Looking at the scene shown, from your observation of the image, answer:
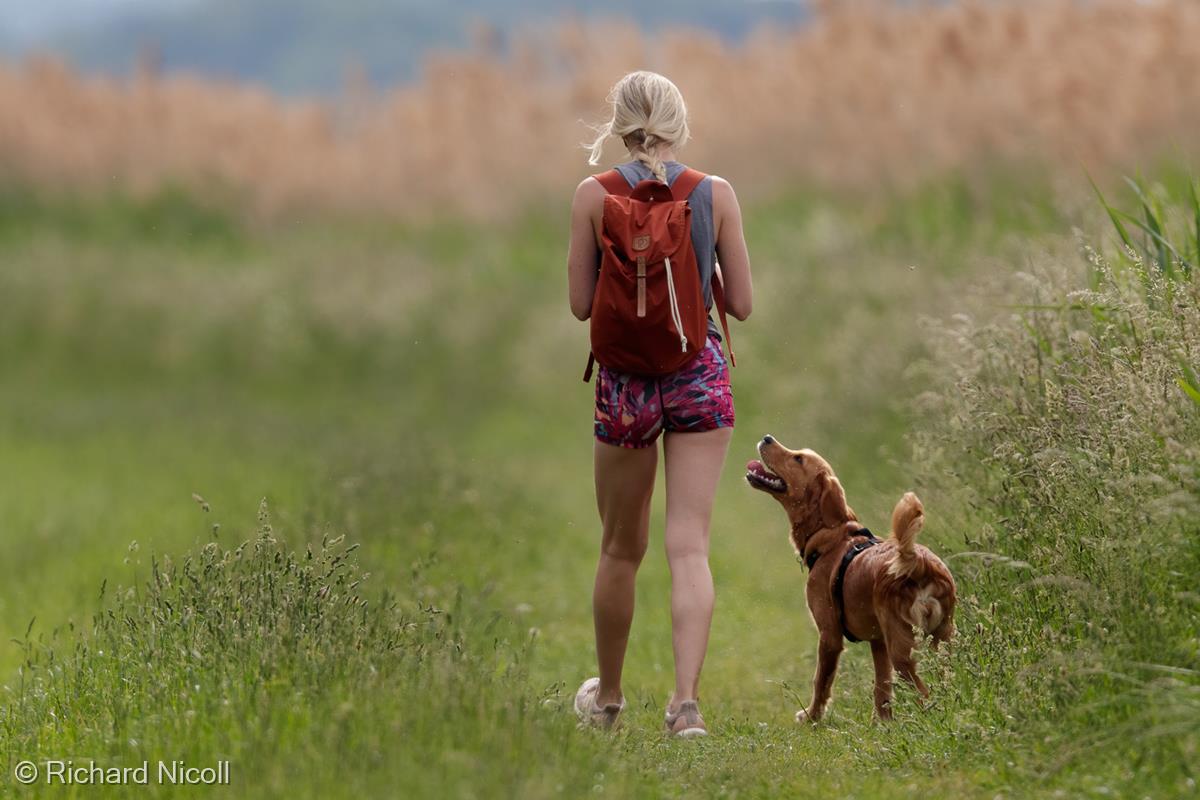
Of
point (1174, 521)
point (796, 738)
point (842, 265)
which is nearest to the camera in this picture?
point (1174, 521)

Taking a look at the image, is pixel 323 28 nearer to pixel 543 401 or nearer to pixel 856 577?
pixel 543 401

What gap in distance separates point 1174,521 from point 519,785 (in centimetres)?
219

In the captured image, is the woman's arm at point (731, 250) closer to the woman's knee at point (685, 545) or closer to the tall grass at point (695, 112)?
the woman's knee at point (685, 545)

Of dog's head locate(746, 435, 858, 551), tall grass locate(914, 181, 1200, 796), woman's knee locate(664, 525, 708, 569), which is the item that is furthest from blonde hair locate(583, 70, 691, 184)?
tall grass locate(914, 181, 1200, 796)

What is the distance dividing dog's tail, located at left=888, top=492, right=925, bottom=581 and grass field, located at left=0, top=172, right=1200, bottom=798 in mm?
301

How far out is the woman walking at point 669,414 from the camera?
5.73 meters

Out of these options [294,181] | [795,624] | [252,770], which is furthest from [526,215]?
[252,770]

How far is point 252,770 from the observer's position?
4461 millimetres

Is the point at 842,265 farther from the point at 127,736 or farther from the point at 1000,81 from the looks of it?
the point at 127,736

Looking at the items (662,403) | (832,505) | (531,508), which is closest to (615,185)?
(662,403)

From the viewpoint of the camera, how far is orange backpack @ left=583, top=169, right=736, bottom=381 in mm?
5555

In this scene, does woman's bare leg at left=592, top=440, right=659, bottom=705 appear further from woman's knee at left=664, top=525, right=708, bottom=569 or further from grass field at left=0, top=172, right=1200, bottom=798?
grass field at left=0, top=172, right=1200, bottom=798

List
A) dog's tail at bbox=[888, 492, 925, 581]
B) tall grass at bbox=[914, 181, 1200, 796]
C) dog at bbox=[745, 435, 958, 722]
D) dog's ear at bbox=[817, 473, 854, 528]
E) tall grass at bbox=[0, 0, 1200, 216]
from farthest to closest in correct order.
Answer: tall grass at bbox=[0, 0, 1200, 216]
dog's ear at bbox=[817, 473, 854, 528]
dog at bbox=[745, 435, 958, 722]
dog's tail at bbox=[888, 492, 925, 581]
tall grass at bbox=[914, 181, 1200, 796]

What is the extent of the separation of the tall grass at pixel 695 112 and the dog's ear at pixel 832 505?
28.2 feet
